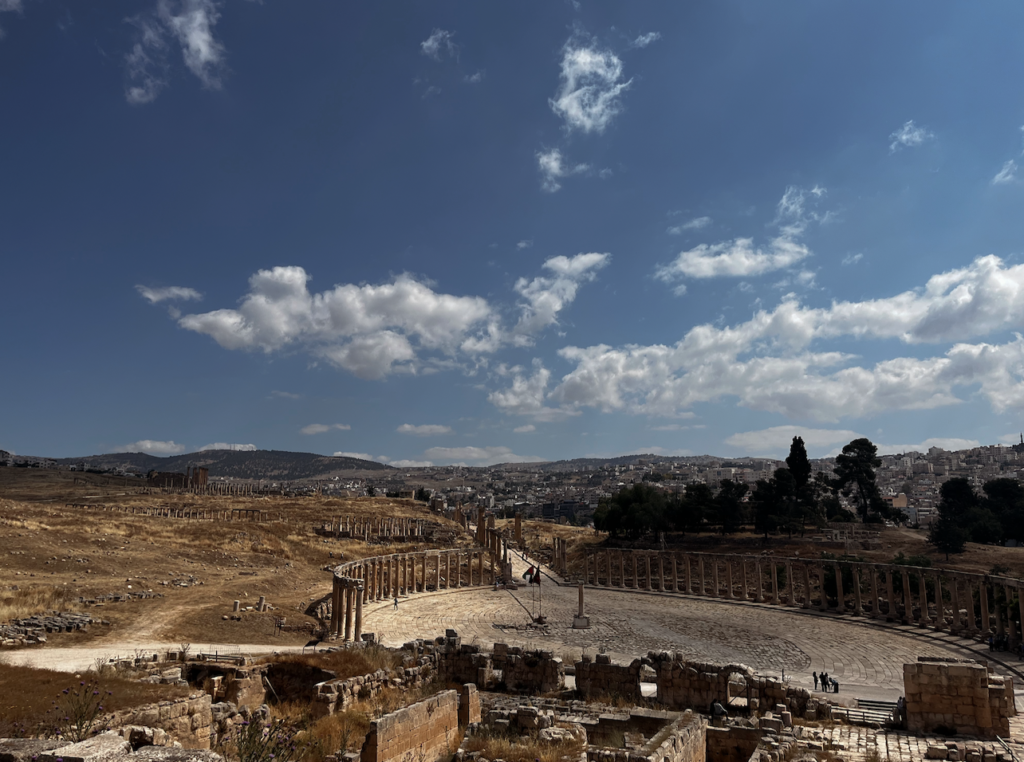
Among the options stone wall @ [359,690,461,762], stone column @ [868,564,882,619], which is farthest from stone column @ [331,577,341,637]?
stone column @ [868,564,882,619]

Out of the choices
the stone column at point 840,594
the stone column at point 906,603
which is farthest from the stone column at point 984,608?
the stone column at point 840,594

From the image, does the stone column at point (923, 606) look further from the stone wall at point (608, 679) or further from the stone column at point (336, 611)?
the stone column at point (336, 611)

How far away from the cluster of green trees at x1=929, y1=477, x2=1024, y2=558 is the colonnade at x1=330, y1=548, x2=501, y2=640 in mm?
43036

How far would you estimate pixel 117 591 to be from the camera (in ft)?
116

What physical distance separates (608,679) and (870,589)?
4094cm

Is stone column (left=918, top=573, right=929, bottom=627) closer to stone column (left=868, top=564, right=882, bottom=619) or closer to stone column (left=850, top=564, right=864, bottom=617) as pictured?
stone column (left=868, top=564, right=882, bottom=619)

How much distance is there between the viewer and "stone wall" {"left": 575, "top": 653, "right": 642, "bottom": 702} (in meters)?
20.6

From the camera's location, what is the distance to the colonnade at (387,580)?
34844mm

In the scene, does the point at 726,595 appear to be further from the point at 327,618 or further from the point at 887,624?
the point at 327,618

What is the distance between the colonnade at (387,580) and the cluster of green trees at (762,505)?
1716 cm

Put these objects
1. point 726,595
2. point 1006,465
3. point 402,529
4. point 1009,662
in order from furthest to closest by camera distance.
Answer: point 1006,465 → point 402,529 → point 726,595 → point 1009,662

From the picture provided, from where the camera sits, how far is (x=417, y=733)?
41.7 feet

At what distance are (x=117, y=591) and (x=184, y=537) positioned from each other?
26128mm

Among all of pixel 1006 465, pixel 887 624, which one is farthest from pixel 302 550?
pixel 1006 465
